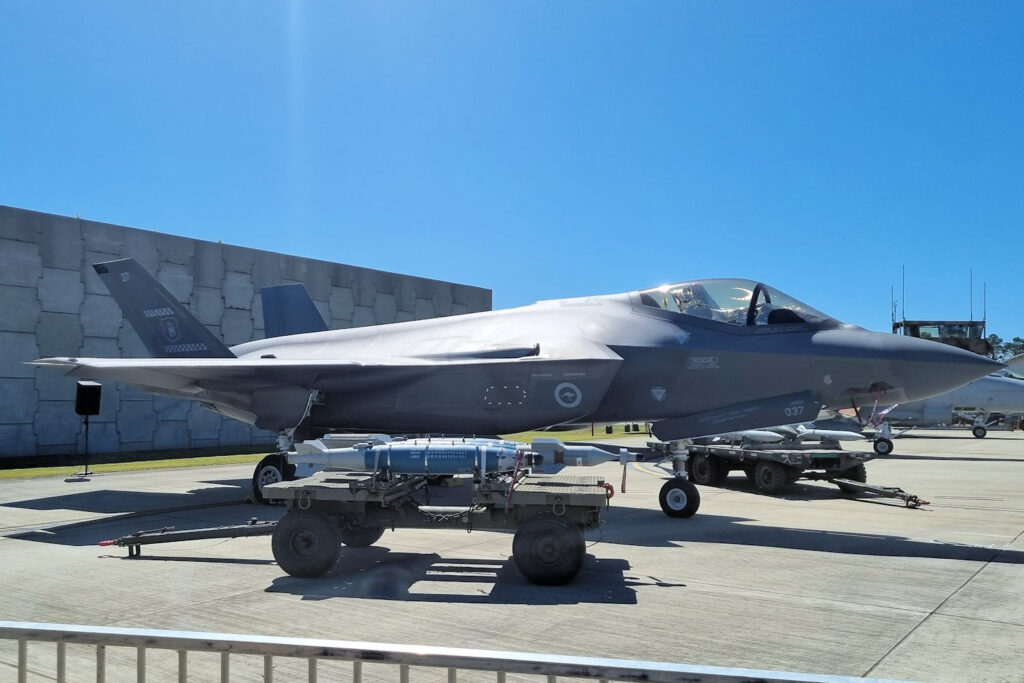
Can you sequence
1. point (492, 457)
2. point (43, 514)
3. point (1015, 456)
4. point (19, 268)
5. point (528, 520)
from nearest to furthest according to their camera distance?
point (528, 520), point (492, 457), point (43, 514), point (19, 268), point (1015, 456)

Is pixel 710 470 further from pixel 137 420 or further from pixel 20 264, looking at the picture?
pixel 20 264

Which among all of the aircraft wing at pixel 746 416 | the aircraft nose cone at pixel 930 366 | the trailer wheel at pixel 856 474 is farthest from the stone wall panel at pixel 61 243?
the aircraft nose cone at pixel 930 366

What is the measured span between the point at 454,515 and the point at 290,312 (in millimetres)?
12721

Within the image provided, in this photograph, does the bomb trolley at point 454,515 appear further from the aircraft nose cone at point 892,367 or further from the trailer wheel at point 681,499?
the aircraft nose cone at point 892,367

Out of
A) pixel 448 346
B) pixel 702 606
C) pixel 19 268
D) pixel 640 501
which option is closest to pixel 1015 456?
pixel 640 501

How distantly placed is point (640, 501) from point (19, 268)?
2232 centimetres

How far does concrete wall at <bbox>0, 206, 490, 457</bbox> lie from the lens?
77.2ft

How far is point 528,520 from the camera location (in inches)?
277

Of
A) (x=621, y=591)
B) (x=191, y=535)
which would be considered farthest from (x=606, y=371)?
(x=191, y=535)

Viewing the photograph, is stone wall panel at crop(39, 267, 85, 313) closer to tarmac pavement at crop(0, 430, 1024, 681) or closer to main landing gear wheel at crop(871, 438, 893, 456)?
tarmac pavement at crop(0, 430, 1024, 681)

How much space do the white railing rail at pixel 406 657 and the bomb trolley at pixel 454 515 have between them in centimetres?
412

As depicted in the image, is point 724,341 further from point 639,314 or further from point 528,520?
point 528,520

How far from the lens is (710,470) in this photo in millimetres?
17188

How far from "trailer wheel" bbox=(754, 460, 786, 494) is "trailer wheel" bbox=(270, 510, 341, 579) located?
11.3 metres
